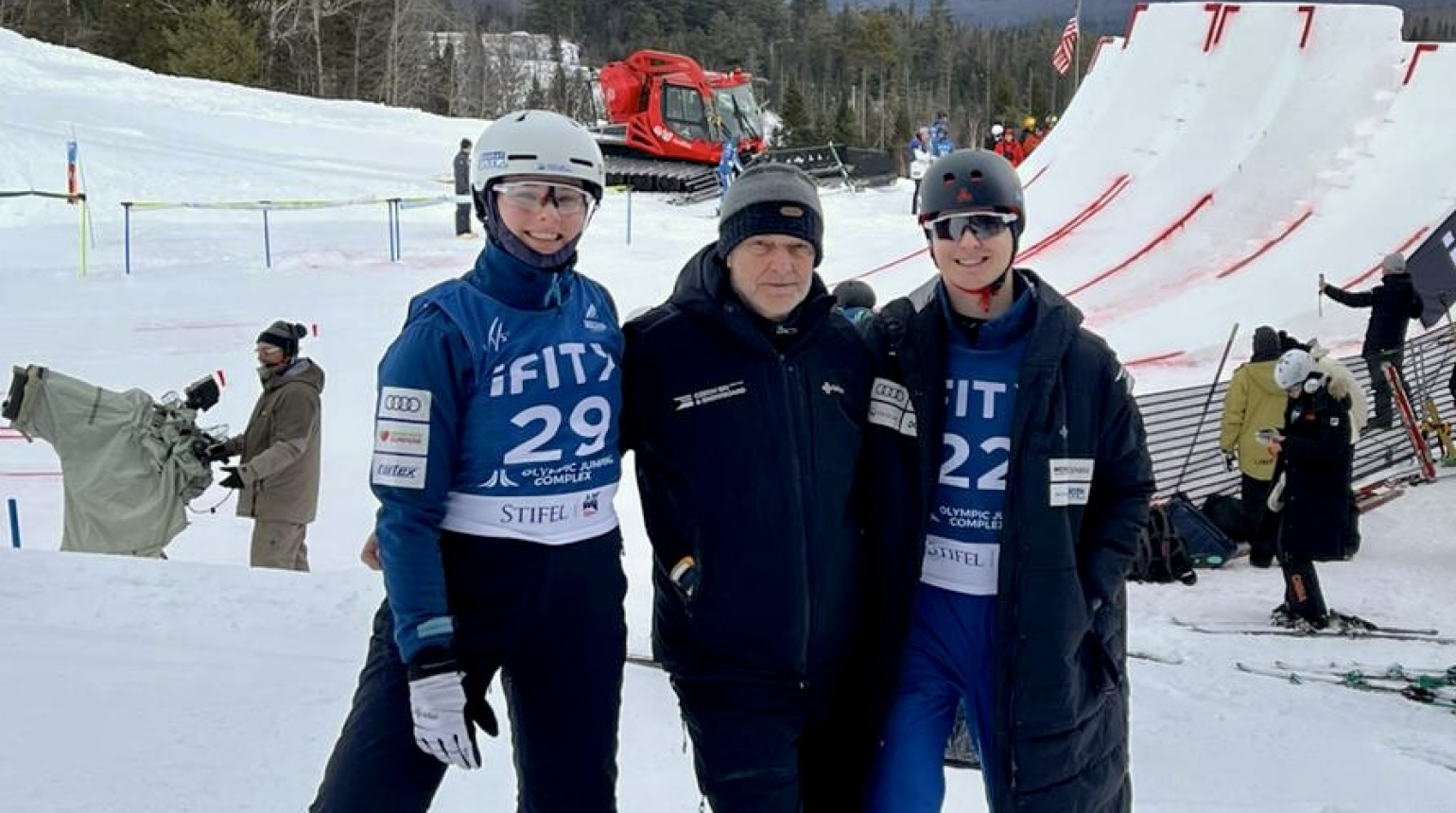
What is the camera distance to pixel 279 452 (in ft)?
17.6

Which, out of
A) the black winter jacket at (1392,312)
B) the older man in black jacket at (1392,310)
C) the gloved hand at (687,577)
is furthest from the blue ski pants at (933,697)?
the black winter jacket at (1392,312)

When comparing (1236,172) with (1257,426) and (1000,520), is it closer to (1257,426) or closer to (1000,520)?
(1257,426)

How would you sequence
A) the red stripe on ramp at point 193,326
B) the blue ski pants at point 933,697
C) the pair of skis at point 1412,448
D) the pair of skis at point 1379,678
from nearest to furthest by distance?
the blue ski pants at point 933,697 < the pair of skis at point 1379,678 < the pair of skis at point 1412,448 < the red stripe on ramp at point 193,326

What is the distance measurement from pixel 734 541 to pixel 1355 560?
5.67 metres

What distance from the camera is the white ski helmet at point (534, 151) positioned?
2.21 m

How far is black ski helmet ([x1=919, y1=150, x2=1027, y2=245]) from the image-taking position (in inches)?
93.6

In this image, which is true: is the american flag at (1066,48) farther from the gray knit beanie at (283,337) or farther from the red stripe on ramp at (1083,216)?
the gray knit beanie at (283,337)

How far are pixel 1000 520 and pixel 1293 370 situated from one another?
4082 mm

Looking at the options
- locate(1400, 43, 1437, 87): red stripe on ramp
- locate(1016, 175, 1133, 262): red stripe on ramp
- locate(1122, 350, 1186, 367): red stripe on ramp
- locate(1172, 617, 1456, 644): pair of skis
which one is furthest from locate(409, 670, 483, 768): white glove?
locate(1400, 43, 1437, 87): red stripe on ramp

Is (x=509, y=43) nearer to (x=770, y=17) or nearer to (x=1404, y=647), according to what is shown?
(x=770, y=17)

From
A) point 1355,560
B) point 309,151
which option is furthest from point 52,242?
point 1355,560

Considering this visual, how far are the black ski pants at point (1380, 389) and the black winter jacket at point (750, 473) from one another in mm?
7010

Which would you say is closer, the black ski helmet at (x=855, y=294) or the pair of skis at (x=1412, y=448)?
the black ski helmet at (x=855, y=294)

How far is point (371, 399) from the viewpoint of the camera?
29.8 feet
